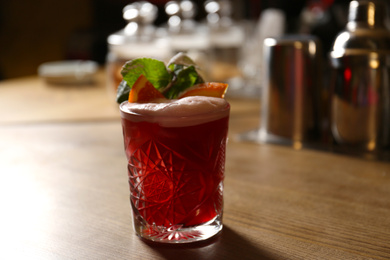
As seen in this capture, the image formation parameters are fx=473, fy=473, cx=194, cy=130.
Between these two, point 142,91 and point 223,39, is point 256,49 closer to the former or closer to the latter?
point 223,39

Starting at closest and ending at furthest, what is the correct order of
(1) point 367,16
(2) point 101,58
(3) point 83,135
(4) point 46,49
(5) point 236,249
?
(5) point 236,249 → (1) point 367,16 → (3) point 83,135 → (2) point 101,58 → (4) point 46,49

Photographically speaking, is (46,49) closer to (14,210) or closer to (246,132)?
(246,132)

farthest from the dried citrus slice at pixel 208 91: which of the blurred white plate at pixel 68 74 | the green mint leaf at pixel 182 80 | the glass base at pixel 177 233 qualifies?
the blurred white plate at pixel 68 74

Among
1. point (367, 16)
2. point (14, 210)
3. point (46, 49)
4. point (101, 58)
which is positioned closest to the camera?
point (14, 210)

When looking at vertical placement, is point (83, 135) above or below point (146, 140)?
below

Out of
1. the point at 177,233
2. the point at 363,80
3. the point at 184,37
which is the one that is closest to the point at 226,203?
the point at 177,233

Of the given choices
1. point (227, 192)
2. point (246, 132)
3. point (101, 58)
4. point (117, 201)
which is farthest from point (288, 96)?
point (101, 58)

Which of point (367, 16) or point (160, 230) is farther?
point (367, 16)
